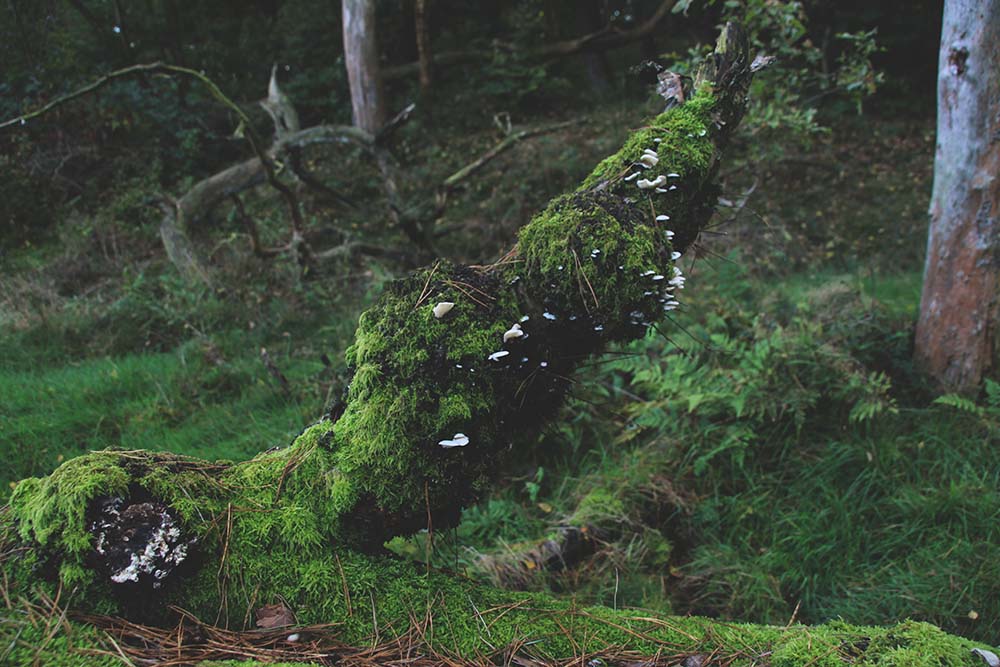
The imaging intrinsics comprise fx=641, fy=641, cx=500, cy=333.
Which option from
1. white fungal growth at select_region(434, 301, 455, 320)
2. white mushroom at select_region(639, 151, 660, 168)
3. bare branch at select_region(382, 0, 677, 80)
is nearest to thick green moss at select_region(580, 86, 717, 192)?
white mushroom at select_region(639, 151, 660, 168)

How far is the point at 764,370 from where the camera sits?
4.01m

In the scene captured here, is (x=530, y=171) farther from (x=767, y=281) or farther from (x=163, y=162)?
(x=163, y=162)

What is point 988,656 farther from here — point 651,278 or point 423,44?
point 423,44

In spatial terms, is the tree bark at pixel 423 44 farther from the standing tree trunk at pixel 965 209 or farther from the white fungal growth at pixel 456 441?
the white fungal growth at pixel 456 441

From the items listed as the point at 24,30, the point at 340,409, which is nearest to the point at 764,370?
the point at 340,409

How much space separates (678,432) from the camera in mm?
4121

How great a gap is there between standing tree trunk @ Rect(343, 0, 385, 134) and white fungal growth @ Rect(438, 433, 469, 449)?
8.73 metres

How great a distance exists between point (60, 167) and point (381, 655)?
9457mm

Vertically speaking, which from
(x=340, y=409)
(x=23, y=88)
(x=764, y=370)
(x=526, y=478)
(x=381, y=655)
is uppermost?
(x=23, y=88)

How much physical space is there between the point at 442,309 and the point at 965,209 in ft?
13.2

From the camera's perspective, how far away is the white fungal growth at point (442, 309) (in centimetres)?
181

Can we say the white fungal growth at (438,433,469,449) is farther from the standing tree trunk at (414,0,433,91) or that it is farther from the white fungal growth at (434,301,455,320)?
the standing tree trunk at (414,0,433,91)

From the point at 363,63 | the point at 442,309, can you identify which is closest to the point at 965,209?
the point at 442,309

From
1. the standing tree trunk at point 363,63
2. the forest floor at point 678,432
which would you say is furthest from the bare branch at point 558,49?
the forest floor at point 678,432
